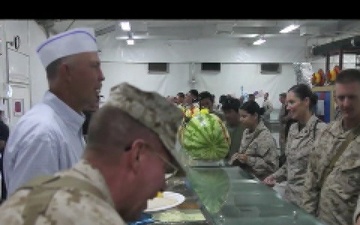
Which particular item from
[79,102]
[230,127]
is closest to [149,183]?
[79,102]

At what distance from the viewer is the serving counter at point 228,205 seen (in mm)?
1903

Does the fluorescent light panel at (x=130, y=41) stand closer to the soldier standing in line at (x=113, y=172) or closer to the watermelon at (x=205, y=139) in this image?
the watermelon at (x=205, y=139)

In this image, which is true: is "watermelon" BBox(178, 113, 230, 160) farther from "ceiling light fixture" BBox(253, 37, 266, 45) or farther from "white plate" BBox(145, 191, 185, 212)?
"ceiling light fixture" BBox(253, 37, 266, 45)

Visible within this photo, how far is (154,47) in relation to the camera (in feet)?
49.8

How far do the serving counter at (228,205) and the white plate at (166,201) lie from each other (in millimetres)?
39

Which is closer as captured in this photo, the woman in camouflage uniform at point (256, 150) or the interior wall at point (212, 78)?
the woman in camouflage uniform at point (256, 150)

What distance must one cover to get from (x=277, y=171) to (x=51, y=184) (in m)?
3.11

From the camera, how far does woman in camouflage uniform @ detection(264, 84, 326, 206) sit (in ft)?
11.3

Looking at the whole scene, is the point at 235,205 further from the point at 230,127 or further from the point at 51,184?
the point at 230,127

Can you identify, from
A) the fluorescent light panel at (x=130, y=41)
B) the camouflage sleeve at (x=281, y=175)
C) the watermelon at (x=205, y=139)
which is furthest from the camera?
the fluorescent light panel at (x=130, y=41)

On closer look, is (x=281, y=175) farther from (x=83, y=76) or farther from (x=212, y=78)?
(x=212, y=78)

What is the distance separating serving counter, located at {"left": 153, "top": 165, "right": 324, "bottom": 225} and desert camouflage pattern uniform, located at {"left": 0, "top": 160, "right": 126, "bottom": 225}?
1.01m

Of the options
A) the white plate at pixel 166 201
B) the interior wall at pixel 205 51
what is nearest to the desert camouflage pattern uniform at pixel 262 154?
the white plate at pixel 166 201

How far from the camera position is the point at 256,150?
398cm
